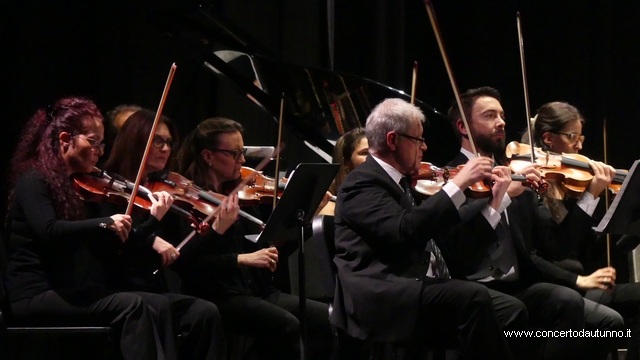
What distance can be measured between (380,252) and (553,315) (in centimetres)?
88

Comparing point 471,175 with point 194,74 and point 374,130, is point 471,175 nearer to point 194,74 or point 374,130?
point 374,130

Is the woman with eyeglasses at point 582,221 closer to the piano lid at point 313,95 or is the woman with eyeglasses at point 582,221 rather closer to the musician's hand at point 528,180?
the musician's hand at point 528,180

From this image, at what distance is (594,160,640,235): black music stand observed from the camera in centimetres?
297

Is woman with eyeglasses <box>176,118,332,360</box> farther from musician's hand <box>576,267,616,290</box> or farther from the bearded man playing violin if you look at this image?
musician's hand <box>576,267,616,290</box>

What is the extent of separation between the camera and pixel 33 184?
2.80 m

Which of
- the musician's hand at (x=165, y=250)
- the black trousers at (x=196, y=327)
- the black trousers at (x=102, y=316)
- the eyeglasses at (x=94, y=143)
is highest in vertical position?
the eyeglasses at (x=94, y=143)

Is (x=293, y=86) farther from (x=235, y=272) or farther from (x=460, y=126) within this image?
(x=235, y=272)

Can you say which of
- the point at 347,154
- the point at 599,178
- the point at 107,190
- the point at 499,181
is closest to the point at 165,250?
the point at 107,190

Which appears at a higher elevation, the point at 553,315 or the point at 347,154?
the point at 347,154

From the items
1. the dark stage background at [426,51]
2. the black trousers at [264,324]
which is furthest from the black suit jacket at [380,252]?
the dark stage background at [426,51]

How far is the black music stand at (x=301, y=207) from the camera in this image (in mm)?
2859

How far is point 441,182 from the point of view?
317cm

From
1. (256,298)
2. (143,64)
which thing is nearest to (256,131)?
(143,64)

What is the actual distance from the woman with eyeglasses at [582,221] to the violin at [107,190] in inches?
64.6
